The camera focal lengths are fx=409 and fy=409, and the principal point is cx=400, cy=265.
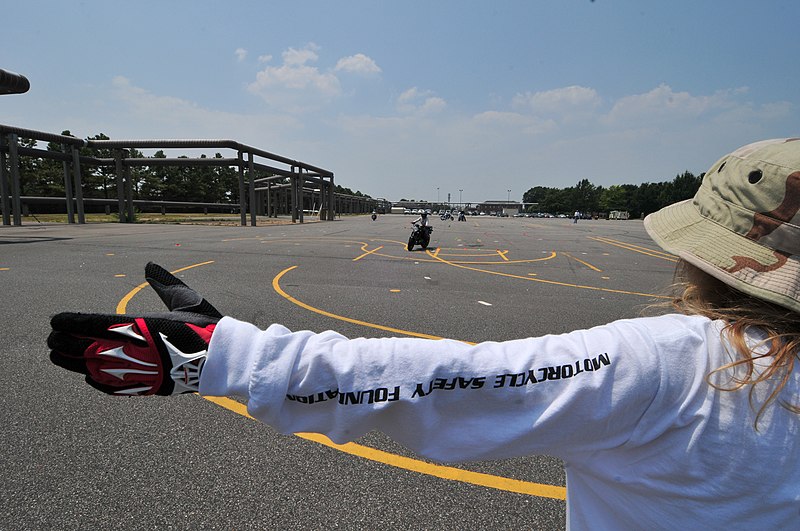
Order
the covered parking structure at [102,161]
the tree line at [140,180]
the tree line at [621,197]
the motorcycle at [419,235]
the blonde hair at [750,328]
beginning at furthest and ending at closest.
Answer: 1. the tree line at [621,197]
2. the tree line at [140,180]
3. the covered parking structure at [102,161]
4. the motorcycle at [419,235]
5. the blonde hair at [750,328]

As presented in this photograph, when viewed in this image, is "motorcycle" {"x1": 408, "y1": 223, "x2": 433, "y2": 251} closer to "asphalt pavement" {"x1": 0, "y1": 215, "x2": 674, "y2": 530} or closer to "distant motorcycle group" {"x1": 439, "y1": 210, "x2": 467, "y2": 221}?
"asphalt pavement" {"x1": 0, "y1": 215, "x2": 674, "y2": 530}

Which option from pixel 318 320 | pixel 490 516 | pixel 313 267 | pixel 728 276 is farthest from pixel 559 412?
pixel 313 267

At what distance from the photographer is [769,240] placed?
0.84 meters

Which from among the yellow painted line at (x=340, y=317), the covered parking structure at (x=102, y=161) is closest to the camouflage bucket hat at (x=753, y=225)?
the yellow painted line at (x=340, y=317)

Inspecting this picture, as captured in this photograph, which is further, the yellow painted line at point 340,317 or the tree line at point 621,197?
the tree line at point 621,197

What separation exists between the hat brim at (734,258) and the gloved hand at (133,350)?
45.1 inches

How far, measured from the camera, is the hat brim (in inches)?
31.4

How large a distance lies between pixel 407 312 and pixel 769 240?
17.8 ft

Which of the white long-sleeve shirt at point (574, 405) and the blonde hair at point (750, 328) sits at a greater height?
the blonde hair at point (750, 328)

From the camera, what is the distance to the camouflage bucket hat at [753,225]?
804mm

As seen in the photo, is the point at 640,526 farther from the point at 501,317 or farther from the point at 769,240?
the point at 501,317

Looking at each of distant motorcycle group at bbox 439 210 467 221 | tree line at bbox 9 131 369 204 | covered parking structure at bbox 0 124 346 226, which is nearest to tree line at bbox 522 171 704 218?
distant motorcycle group at bbox 439 210 467 221

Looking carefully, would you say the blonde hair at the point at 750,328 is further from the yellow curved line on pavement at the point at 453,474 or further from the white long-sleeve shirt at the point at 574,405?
the yellow curved line on pavement at the point at 453,474

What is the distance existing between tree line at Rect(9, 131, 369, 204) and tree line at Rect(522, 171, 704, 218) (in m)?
79.3
